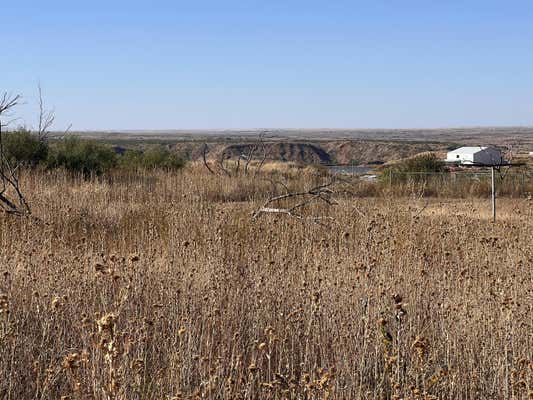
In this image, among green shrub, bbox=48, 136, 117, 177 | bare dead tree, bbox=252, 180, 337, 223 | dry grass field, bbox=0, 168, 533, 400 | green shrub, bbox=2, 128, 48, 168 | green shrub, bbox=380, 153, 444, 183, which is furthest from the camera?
green shrub, bbox=380, 153, 444, 183

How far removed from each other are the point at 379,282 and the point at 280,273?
1.01 metres

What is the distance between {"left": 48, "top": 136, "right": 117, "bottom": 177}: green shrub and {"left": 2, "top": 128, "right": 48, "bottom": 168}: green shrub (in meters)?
0.40

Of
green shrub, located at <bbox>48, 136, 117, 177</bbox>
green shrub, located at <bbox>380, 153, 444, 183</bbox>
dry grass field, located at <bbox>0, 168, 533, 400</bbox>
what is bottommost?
green shrub, located at <bbox>380, 153, 444, 183</bbox>

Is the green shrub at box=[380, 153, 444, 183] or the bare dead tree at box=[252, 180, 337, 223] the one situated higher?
the bare dead tree at box=[252, 180, 337, 223]

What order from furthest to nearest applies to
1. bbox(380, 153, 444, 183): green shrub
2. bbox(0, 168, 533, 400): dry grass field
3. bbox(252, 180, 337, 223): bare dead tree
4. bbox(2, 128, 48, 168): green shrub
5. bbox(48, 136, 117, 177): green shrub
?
1. bbox(380, 153, 444, 183): green shrub
2. bbox(48, 136, 117, 177): green shrub
3. bbox(2, 128, 48, 168): green shrub
4. bbox(252, 180, 337, 223): bare dead tree
5. bbox(0, 168, 533, 400): dry grass field

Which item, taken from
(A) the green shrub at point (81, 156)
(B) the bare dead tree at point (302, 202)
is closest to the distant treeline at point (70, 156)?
(A) the green shrub at point (81, 156)

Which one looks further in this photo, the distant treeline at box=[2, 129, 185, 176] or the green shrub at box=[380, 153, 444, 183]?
the green shrub at box=[380, 153, 444, 183]

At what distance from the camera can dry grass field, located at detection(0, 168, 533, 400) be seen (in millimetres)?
4289

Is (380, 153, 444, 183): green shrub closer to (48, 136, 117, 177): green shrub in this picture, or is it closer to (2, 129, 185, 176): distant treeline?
(2, 129, 185, 176): distant treeline

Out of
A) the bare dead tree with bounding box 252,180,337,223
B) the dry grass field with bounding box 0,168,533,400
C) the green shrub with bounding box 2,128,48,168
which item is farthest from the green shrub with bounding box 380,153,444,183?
the dry grass field with bounding box 0,168,533,400

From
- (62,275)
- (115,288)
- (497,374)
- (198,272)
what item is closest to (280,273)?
(198,272)

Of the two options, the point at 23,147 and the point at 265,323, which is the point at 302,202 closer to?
the point at 265,323

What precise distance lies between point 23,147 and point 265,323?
1962cm

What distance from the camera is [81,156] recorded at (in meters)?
24.9
